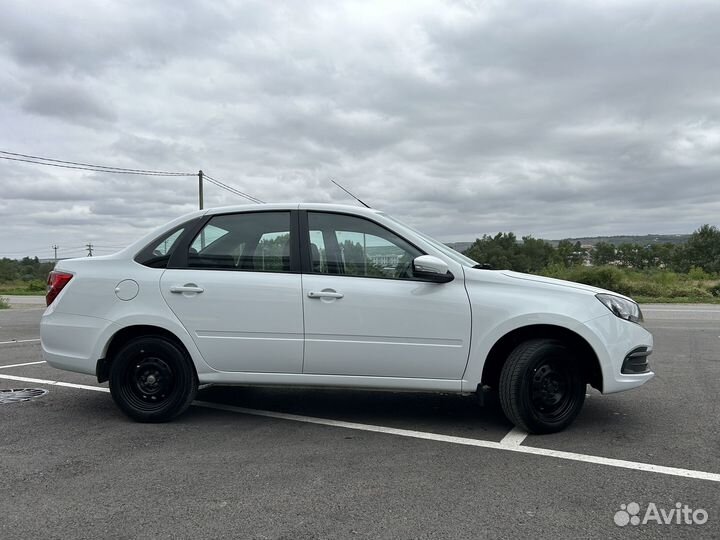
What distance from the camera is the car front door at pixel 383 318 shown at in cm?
427

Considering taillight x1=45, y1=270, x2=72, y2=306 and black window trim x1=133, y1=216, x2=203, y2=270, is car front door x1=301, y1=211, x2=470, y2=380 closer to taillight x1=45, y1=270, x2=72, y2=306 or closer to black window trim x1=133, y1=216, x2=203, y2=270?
black window trim x1=133, y1=216, x2=203, y2=270

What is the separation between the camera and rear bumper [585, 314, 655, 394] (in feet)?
13.8

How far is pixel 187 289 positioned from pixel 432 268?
193 centimetres

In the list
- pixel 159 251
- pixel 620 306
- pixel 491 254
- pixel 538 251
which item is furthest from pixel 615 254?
pixel 159 251

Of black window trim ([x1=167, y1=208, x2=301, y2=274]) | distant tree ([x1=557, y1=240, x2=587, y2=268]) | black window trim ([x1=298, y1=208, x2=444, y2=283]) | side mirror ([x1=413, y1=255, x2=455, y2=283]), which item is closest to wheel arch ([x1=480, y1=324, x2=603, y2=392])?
side mirror ([x1=413, y1=255, x2=455, y2=283])

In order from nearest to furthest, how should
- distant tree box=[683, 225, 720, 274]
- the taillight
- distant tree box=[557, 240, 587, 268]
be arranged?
the taillight
distant tree box=[557, 240, 587, 268]
distant tree box=[683, 225, 720, 274]

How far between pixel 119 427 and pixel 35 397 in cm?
165

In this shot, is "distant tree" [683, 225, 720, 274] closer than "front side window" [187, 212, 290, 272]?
No

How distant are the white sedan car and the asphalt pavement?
0.40 m

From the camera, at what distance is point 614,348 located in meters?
4.24

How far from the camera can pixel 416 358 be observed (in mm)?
4293

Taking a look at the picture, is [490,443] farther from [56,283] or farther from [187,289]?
[56,283]

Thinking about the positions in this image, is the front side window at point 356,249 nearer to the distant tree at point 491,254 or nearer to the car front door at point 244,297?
the car front door at point 244,297
